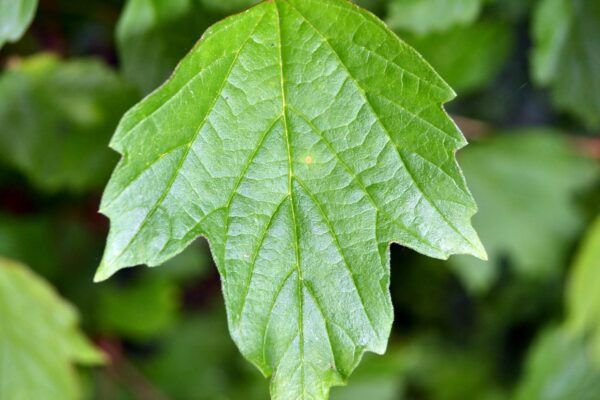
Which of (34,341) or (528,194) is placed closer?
(34,341)

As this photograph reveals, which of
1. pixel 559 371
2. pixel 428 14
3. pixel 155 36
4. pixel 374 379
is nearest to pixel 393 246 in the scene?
pixel 374 379

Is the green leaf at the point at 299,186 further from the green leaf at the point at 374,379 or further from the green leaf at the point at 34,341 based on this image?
the green leaf at the point at 374,379

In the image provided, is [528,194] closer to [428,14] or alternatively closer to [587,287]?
[587,287]

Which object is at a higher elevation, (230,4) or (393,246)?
(230,4)

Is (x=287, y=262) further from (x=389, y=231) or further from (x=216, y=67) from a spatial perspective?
(x=216, y=67)

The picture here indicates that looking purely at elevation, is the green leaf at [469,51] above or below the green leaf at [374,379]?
above

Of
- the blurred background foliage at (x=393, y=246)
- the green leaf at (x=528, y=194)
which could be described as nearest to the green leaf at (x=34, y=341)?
the blurred background foliage at (x=393, y=246)

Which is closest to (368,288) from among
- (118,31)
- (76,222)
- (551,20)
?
(118,31)
